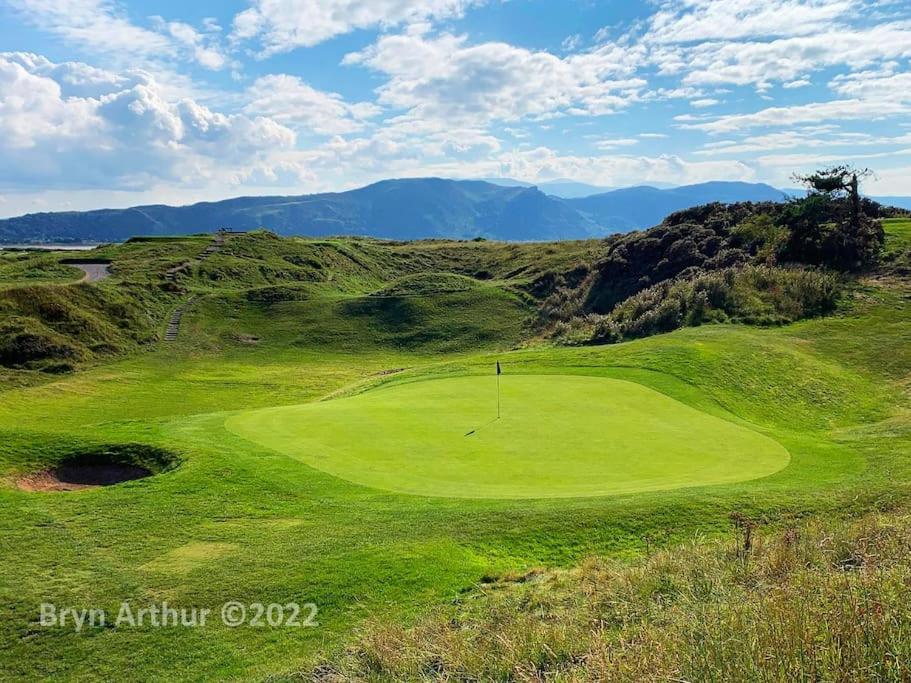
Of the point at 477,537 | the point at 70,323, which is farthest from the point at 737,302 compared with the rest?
the point at 70,323

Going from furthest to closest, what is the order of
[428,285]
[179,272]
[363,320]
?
[428,285]
[179,272]
[363,320]

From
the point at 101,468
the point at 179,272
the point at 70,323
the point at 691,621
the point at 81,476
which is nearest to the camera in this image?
the point at 691,621

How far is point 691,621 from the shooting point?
243 inches

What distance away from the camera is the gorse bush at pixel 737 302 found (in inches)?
1469

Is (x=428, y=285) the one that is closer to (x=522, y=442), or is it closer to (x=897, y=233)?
(x=897, y=233)

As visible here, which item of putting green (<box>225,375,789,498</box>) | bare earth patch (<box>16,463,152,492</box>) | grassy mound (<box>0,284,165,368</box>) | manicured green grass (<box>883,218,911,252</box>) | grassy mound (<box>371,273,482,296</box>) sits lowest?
bare earth patch (<box>16,463,152,492</box>)

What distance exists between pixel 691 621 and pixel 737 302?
36.2 metres

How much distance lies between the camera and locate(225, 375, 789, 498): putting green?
14836mm

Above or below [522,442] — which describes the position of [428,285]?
above

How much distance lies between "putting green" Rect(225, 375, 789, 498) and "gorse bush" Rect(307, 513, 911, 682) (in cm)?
409

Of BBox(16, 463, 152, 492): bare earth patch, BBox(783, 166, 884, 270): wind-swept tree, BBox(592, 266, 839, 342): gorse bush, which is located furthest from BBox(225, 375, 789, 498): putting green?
BBox(783, 166, 884, 270): wind-swept tree

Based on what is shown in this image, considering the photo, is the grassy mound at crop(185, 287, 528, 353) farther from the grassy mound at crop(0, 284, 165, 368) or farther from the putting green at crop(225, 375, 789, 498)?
the putting green at crop(225, 375, 789, 498)

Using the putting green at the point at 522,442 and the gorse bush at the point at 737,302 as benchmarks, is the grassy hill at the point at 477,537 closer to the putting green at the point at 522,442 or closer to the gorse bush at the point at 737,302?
the putting green at the point at 522,442

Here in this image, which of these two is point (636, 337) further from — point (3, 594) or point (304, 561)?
point (3, 594)
